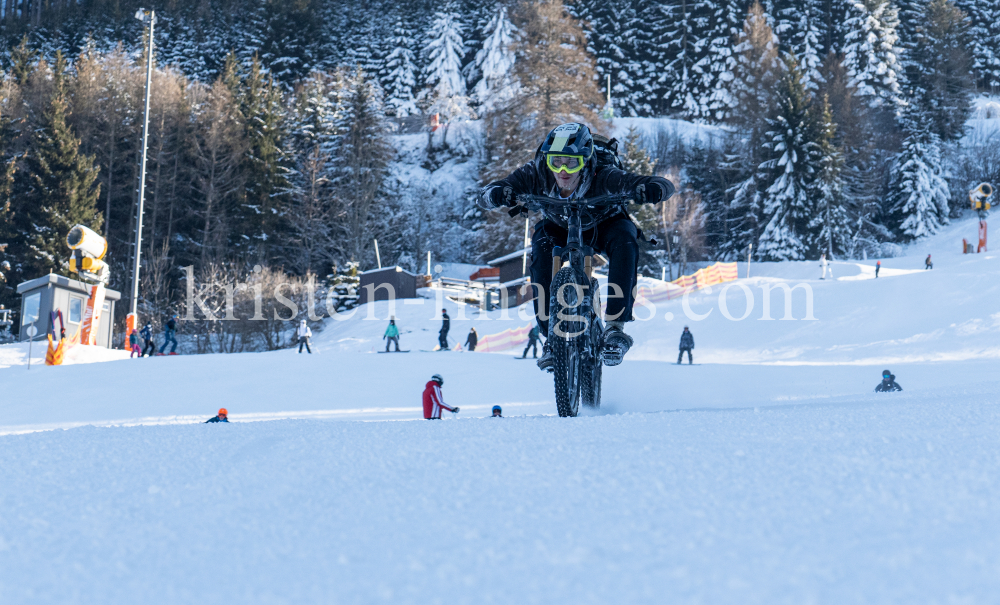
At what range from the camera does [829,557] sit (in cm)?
156

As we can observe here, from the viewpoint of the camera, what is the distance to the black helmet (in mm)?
4984

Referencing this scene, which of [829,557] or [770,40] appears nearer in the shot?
[829,557]

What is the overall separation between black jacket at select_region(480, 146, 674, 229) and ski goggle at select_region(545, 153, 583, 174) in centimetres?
12

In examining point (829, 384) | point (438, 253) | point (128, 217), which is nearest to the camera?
point (829, 384)

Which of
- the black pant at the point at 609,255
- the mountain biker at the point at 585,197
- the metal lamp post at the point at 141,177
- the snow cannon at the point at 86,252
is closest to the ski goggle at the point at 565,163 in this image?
the mountain biker at the point at 585,197

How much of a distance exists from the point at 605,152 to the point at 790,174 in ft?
163

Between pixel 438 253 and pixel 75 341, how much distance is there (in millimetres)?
33660

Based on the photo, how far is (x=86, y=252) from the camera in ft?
79.3

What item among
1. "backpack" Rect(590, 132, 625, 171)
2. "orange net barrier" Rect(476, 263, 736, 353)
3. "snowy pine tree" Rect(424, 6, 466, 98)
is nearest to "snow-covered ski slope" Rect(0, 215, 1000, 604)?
"backpack" Rect(590, 132, 625, 171)

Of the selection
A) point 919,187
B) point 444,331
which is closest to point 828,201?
point 919,187

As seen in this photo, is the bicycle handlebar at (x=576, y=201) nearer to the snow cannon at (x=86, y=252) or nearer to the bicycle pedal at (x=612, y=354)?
the bicycle pedal at (x=612, y=354)

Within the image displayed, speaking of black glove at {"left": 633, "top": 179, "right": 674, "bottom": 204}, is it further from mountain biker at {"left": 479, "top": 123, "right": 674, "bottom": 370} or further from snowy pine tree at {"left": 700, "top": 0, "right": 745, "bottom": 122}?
snowy pine tree at {"left": 700, "top": 0, "right": 745, "bottom": 122}

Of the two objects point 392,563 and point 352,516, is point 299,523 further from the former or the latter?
point 392,563

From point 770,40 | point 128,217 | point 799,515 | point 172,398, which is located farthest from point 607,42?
point 799,515
